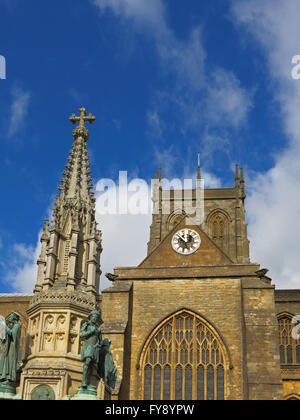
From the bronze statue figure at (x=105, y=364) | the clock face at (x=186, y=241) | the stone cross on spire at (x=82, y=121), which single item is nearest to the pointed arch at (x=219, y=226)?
the clock face at (x=186, y=241)

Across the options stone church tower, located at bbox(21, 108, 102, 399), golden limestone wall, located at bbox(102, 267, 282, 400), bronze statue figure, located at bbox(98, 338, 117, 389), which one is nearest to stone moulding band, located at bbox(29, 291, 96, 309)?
stone church tower, located at bbox(21, 108, 102, 399)

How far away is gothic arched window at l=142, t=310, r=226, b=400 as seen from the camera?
2734cm

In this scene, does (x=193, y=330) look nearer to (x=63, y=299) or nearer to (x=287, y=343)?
(x=287, y=343)

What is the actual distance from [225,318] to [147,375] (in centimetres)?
458

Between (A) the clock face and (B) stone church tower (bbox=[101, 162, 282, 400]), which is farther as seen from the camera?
(A) the clock face

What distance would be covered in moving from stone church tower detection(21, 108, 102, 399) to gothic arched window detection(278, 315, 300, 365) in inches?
892

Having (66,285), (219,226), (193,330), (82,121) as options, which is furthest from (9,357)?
(219,226)

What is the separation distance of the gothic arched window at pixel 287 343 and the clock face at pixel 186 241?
751cm

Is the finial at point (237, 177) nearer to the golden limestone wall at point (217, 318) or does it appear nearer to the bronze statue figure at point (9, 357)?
the golden limestone wall at point (217, 318)

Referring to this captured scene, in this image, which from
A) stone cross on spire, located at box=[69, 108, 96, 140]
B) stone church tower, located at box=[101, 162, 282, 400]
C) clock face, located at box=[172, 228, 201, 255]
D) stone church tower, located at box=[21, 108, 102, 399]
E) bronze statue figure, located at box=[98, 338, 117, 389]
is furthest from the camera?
clock face, located at box=[172, 228, 201, 255]

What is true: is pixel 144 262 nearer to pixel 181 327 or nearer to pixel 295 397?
pixel 181 327

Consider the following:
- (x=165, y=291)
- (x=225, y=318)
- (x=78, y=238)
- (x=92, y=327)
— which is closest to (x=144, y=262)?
(x=165, y=291)

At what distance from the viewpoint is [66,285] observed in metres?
13.5

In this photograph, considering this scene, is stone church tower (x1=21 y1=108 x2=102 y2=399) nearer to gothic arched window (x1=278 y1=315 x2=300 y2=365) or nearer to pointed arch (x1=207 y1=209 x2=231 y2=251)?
gothic arched window (x1=278 y1=315 x2=300 y2=365)
